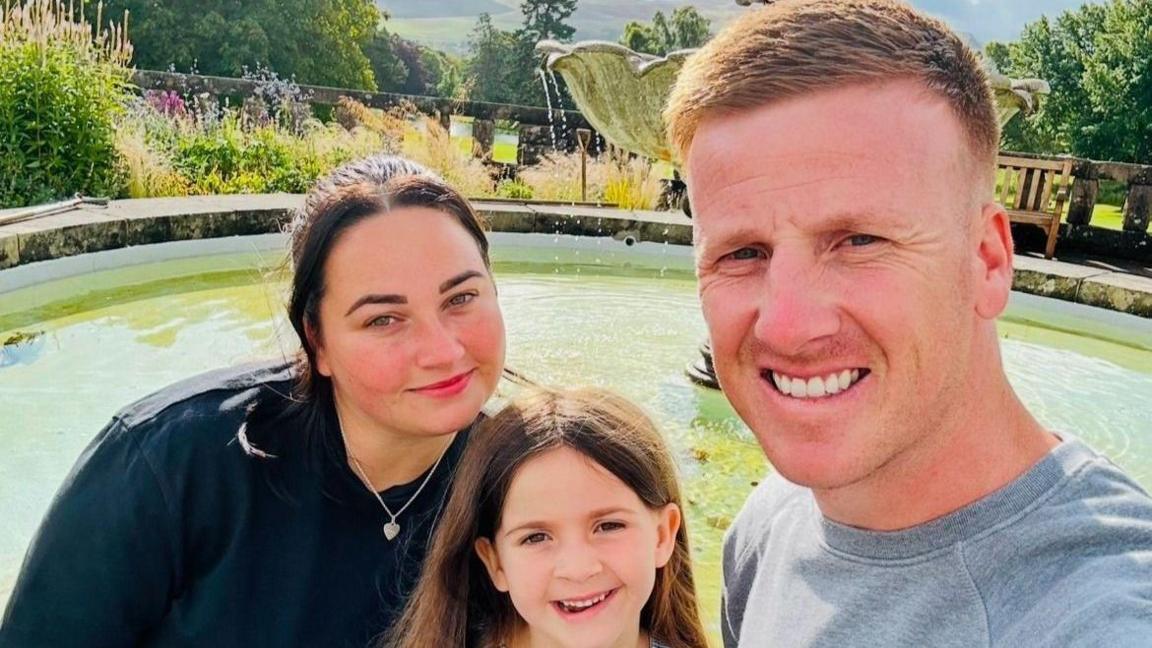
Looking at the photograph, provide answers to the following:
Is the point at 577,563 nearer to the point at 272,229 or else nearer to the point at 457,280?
the point at 457,280

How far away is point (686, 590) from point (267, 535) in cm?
96

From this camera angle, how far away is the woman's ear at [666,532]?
2227mm

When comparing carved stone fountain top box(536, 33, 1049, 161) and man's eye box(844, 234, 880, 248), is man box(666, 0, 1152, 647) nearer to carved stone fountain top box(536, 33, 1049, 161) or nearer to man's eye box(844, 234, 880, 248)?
man's eye box(844, 234, 880, 248)

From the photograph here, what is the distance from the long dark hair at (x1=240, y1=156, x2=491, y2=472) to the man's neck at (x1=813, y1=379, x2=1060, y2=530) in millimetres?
1230

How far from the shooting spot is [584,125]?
610 inches

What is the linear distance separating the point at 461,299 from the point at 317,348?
13.8 inches

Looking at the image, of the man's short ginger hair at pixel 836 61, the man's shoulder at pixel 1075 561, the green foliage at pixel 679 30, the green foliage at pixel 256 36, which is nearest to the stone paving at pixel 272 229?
the man's short ginger hair at pixel 836 61

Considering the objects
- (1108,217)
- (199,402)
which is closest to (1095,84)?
(1108,217)

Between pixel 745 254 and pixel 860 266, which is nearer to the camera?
pixel 860 266

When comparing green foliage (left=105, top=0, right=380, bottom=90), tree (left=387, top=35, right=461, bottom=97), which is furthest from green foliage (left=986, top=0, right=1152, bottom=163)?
tree (left=387, top=35, right=461, bottom=97)

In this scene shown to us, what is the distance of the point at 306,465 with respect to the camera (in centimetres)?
219

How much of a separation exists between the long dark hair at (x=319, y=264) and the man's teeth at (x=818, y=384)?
3.59ft

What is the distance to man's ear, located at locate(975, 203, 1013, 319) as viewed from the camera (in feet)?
4.54

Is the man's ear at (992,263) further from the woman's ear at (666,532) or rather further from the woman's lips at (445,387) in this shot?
the woman's lips at (445,387)
